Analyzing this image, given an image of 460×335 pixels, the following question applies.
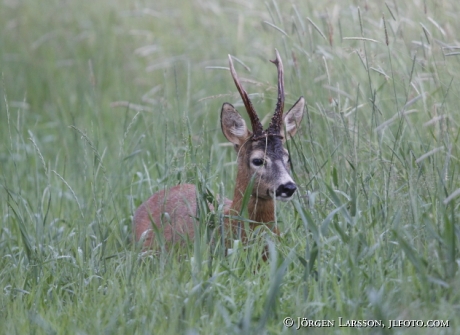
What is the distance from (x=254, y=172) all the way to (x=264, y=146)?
0.17 m

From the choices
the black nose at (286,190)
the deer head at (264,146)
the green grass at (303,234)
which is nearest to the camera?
the green grass at (303,234)

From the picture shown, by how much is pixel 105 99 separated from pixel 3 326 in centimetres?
571

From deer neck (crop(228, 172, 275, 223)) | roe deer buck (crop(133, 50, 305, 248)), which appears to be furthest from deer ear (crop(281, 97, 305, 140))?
deer neck (crop(228, 172, 275, 223))

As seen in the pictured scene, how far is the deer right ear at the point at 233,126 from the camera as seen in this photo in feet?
17.1

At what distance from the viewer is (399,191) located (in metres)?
4.54

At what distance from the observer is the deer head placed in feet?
15.6

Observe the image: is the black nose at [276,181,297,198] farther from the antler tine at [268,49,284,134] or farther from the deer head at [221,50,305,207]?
the antler tine at [268,49,284,134]

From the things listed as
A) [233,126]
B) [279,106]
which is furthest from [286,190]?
[233,126]

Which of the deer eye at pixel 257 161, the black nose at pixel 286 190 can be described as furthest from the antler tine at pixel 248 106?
the black nose at pixel 286 190

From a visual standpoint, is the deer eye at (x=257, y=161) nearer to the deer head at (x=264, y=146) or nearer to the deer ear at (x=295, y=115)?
the deer head at (x=264, y=146)

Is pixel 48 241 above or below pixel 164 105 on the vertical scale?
below

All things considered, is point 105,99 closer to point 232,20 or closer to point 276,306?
point 232,20

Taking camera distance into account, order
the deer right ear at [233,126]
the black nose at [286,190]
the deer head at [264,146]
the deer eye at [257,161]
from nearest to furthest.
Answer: the black nose at [286,190] → the deer head at [264,146] → the deer eye at [257,161] → the deer right ear at [233,126]

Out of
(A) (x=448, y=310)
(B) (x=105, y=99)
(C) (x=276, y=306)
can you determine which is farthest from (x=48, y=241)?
(B) (x=105, y=99)
